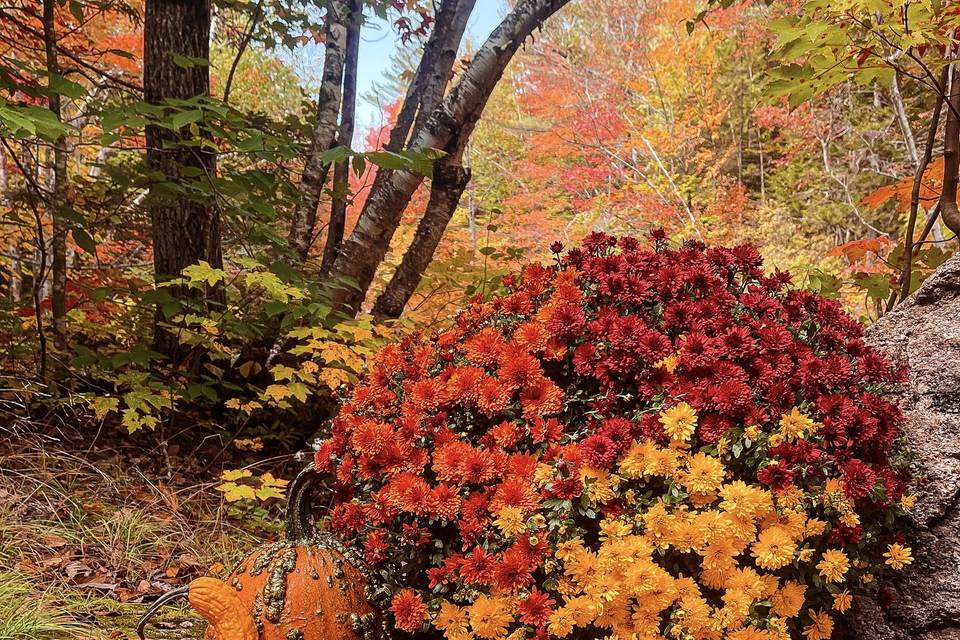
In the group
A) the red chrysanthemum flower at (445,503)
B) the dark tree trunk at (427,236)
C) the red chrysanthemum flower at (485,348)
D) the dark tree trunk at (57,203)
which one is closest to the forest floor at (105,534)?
the dark tree trunk at (57,203)

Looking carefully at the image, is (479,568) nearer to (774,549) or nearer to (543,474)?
(543,474)

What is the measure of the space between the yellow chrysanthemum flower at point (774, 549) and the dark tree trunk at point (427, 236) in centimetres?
258

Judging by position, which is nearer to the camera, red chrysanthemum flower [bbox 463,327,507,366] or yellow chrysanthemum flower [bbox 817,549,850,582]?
yellow chrysanthemum flower [bbox 817,549,850,582]

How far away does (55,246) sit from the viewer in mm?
2746

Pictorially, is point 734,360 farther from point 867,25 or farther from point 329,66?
point 329,66

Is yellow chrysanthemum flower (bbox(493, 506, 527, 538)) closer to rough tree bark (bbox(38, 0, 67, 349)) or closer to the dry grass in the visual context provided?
the dry grass

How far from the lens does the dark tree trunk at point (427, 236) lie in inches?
132

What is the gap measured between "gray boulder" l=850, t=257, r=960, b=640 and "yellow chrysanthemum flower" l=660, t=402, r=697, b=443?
0.64 metres

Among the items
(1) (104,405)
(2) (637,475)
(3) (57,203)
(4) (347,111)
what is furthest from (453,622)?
(4) (347,111)

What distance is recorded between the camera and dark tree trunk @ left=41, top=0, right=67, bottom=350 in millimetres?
2514

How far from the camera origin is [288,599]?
1268mm

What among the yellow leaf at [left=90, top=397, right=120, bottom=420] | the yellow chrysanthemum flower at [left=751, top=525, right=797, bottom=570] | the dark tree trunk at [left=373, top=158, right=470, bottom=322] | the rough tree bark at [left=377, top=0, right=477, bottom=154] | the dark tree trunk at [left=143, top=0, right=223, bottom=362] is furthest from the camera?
the rough tree bark at [left=377, top=0, right=477, bottom=154]

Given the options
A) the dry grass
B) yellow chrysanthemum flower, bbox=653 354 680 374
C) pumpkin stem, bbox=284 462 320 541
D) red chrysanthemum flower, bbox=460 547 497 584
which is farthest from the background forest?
red chrysanthemum flower, bbox=460 547 497 584

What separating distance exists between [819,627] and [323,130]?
3.53 m
